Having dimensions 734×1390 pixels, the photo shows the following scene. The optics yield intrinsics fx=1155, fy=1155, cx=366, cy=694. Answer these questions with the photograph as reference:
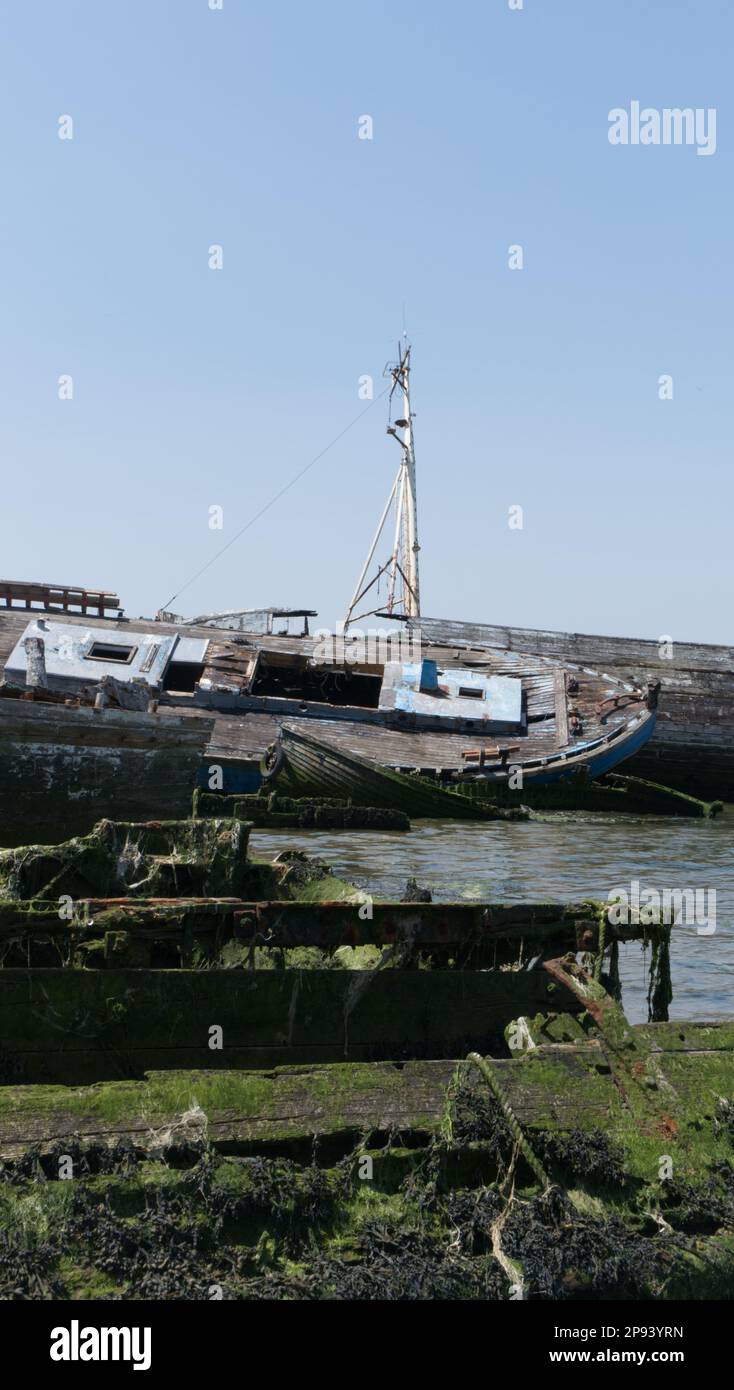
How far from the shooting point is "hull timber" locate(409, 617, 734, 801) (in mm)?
37562

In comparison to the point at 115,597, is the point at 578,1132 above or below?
below

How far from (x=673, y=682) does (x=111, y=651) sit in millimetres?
18486

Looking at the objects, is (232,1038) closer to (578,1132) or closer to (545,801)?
(578,1132)

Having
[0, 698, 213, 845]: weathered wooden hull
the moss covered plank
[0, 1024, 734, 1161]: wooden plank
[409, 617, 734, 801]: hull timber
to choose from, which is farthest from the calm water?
[409, 617, 734, 801]: hull timber

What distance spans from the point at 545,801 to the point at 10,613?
17.1m

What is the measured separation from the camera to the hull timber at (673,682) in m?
37.6

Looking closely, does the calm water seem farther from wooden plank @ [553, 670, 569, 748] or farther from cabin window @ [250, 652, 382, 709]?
cabin window @ [250, 652, 382, 709]

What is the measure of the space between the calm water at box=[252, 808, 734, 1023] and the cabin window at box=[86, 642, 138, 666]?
34.5 ft

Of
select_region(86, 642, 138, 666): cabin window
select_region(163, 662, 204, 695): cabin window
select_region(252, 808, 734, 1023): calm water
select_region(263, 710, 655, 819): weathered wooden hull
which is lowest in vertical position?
select_region(252, 808, 734, 1023): calm water

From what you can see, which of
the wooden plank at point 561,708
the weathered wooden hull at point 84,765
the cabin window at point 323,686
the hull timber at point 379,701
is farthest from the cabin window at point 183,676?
the weathered wooden hull at point 84,765

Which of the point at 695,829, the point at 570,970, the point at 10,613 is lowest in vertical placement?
the point at 695,829

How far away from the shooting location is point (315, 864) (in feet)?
38.8
